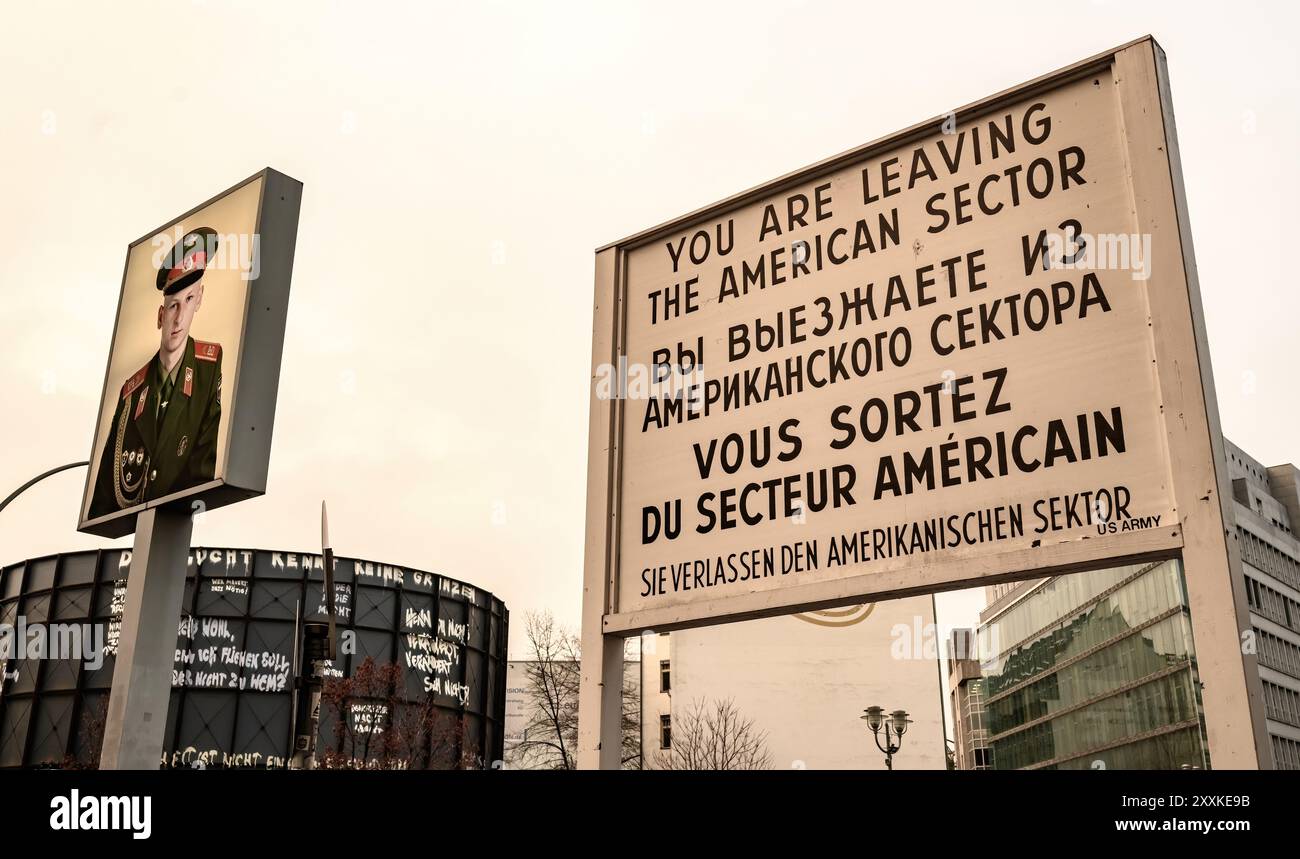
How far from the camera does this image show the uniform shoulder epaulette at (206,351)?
6438mm

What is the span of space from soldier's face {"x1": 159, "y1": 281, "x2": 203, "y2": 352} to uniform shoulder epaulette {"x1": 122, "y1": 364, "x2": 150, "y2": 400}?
0.84 ft

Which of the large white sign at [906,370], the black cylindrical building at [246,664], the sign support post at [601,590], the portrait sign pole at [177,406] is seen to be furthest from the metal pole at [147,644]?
the black cylindrical building at [246,664]

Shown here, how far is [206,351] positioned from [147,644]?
5.83 feet

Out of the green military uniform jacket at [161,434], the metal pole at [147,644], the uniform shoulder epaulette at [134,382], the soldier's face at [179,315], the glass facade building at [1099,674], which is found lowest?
the metal pole at [147,644]

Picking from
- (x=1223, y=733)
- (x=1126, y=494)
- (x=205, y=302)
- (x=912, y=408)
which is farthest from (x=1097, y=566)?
(x=205, y=302)

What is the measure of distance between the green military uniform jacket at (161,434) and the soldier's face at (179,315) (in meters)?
0.13

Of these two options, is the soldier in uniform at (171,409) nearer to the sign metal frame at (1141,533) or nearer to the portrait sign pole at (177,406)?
the portrait sign pole at (177,406)

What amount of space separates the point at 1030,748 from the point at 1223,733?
106 meters

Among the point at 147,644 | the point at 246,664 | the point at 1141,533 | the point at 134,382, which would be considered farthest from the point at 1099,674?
the point at 1141,533

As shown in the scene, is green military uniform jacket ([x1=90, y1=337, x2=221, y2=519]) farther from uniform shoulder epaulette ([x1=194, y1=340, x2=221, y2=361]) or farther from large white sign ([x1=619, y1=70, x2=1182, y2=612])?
large white sign ([x1=619, y1=70, x2=1182, y2=612])

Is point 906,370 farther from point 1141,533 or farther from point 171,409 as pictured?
point 171,409

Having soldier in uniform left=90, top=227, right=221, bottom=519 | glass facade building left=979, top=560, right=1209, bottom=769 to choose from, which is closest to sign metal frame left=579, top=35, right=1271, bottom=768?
soldier in uniform left=90, top=227, right=221, bottom=519
